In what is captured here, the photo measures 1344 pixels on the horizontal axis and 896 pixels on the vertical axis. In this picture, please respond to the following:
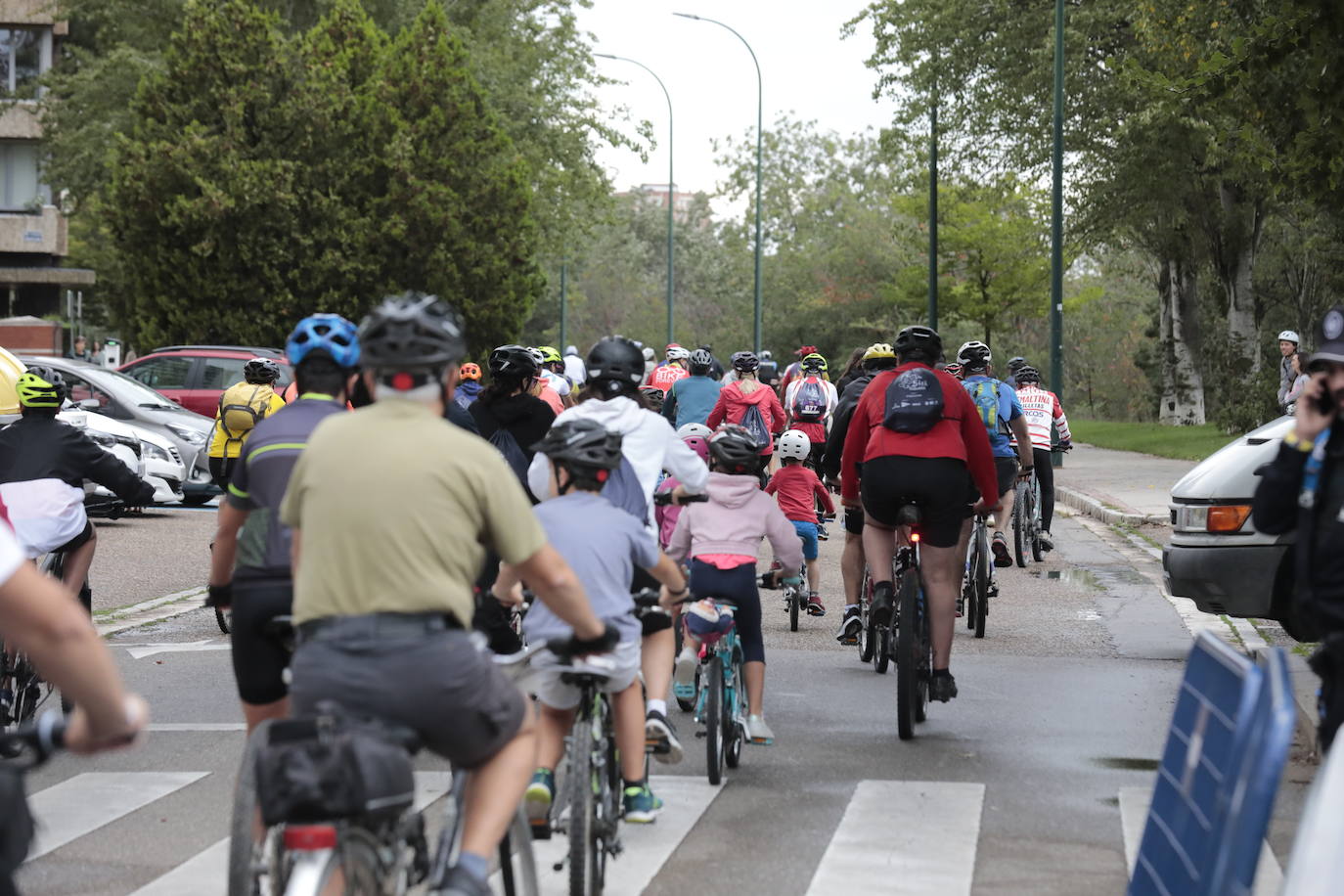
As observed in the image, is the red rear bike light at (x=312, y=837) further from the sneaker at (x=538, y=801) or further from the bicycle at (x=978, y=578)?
the bicycle at (x=978, y=578)

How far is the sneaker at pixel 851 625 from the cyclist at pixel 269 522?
4699 mm

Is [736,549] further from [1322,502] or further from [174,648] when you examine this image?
[174,648]

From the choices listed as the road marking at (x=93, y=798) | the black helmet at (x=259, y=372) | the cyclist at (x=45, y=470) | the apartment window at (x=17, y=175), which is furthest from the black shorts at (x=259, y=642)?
the apartment window at (x=17, y=175)

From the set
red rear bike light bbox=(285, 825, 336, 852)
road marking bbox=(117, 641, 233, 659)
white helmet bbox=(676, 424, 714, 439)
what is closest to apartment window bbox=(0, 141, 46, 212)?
road marking bbox=(117, 641, 233, 659)

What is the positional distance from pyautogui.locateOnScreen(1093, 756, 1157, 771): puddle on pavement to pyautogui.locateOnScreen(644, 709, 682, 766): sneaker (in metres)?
2.37

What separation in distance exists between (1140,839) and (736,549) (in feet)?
7.06

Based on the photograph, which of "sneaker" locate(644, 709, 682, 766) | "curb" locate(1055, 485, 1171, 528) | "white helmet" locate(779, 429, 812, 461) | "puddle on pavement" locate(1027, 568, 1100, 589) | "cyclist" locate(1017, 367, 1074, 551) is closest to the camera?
"sneaker" locate(644, 709, 682, 766)

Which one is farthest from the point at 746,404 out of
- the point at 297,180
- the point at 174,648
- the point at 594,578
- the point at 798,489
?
the point at 297,180

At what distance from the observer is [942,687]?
8.84 meters

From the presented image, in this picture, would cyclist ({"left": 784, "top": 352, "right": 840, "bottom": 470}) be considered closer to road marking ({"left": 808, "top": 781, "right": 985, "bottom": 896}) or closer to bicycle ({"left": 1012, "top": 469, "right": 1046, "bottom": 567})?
bicycle ({"left": 1012, "top": 469, "right": 1046, "bottom": 567})

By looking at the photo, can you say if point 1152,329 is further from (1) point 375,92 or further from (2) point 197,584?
(2) point 197,584

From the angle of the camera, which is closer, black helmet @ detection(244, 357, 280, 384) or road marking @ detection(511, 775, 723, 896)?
road marking @ detection(511, 775, 723, 896)

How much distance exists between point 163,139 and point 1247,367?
19499 mm

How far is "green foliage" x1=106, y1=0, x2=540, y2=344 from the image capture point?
32.4m
